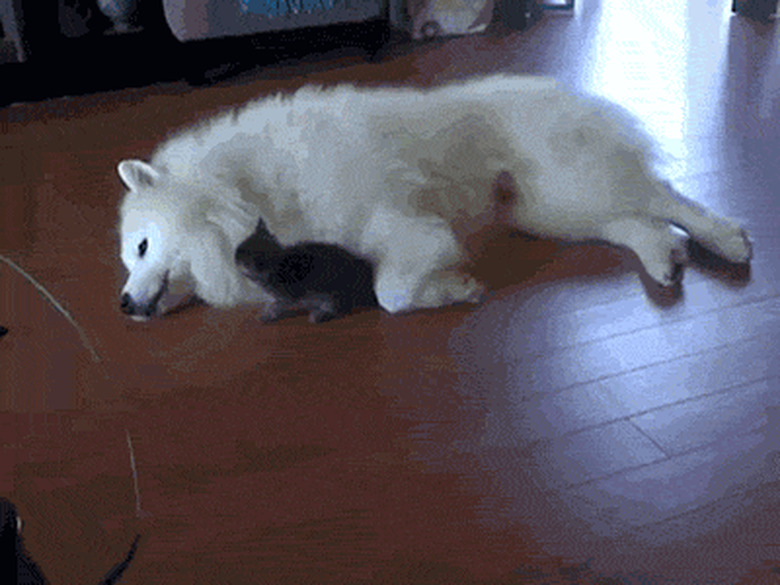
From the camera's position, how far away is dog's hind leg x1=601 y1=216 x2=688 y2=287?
5.79ft

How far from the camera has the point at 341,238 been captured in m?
1.72

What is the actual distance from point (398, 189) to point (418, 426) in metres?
0.56

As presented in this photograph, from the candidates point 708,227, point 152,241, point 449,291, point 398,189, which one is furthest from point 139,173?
point 708,227

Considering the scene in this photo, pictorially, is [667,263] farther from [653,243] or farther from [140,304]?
[140,304]

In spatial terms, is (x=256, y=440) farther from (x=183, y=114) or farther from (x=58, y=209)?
(x=183, y=114)

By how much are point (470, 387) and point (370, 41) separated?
7.95 feet

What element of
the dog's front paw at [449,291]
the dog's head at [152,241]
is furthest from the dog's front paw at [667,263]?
the dog's head at [152,241]

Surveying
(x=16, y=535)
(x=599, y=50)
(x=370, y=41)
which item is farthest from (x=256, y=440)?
(x=599, y=50)

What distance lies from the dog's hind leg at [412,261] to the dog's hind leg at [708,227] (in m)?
0.50

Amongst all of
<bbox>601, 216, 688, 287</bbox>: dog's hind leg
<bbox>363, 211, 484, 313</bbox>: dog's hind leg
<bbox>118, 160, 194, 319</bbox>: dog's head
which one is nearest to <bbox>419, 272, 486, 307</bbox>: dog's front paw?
<bbox>363, 211, 484, 313</bbox>: dog's hind leg

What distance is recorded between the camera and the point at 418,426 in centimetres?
140

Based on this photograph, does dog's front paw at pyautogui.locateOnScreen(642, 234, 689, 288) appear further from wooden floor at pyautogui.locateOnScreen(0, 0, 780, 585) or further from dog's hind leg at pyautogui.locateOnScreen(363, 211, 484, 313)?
dog's hind leg at pyautogui.locateOnScreen(363, 211, 484, 313)

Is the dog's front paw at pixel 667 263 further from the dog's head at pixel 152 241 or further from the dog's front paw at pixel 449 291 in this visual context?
the dog's head at pixel 152 241

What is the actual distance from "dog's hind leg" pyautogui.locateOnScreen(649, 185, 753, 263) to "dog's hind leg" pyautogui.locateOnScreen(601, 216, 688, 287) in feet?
0.11
